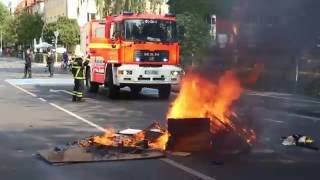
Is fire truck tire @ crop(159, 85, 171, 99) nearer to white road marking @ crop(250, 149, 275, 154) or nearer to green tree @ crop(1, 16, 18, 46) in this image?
white road marking @ crop(250, 149, 275, 154)

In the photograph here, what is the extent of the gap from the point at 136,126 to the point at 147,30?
7273 millimetres

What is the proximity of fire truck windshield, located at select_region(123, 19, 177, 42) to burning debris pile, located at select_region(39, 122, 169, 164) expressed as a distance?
934 cm

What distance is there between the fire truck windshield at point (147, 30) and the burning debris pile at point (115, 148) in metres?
9.34

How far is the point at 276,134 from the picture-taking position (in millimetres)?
11422

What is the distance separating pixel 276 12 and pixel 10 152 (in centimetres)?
461

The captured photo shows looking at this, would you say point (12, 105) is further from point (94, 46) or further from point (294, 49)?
point (294, 49)

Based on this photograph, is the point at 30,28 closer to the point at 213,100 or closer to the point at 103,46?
the point at 103,46

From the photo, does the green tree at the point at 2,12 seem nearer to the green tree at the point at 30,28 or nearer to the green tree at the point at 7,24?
the green tree at the point at 7,24

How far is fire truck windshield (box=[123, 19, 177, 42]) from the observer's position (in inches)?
A: 759

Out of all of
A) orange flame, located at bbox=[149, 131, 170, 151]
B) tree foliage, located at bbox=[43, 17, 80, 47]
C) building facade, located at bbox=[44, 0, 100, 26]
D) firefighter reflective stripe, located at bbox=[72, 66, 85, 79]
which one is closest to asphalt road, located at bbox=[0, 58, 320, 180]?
orange flame, located at bbox=[149, 131, 170, 151]

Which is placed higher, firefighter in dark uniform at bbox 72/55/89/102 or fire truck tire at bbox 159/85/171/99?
firefighter in dark uniform at bbox 72/55/89/102

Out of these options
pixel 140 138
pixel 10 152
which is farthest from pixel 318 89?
pixel 10 152

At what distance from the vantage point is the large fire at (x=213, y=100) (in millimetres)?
9094

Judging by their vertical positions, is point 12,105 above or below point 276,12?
below
